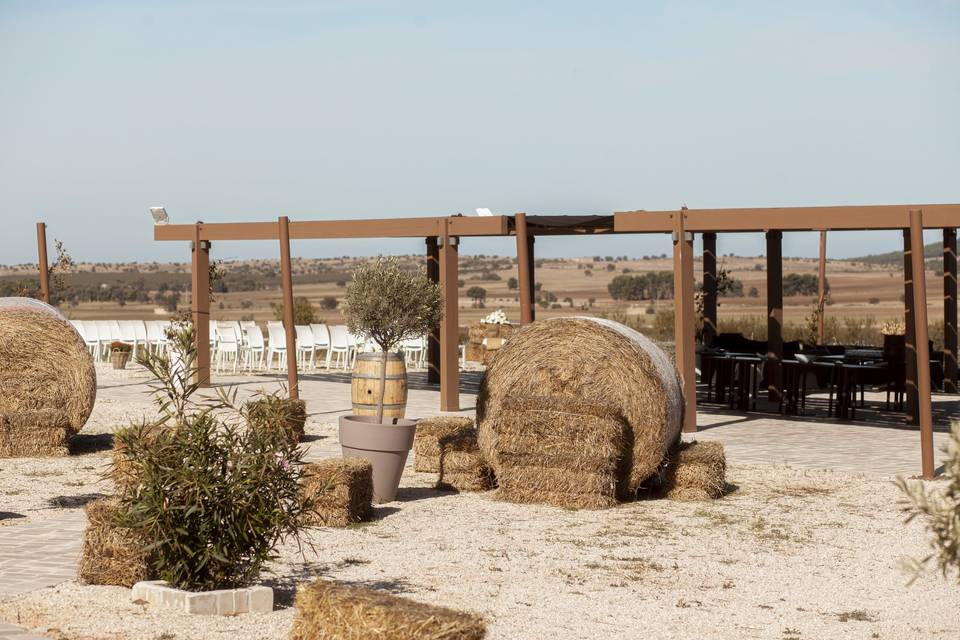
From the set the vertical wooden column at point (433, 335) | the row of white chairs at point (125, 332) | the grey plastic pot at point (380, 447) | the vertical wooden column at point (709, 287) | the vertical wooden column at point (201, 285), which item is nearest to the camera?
the grey plastic pot at point (380, 447)

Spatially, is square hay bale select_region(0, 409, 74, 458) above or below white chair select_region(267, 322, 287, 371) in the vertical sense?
below

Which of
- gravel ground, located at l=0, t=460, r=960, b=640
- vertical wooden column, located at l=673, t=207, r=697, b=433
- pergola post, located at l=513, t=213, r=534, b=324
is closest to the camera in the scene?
gravel ground, located at l=0, t=460, r=960, b=640

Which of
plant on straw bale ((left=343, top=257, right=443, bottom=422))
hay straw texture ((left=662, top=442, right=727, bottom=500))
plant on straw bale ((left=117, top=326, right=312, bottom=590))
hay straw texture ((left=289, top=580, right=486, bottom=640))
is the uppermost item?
plant on straw bale ((left=343, top=257, right=443, bottom=422))

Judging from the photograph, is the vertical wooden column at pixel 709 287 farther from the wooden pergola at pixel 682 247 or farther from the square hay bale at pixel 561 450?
→ the square hay bale at pixel 561 450

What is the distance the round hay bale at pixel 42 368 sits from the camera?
12.1 m

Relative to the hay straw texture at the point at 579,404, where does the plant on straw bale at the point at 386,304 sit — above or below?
above

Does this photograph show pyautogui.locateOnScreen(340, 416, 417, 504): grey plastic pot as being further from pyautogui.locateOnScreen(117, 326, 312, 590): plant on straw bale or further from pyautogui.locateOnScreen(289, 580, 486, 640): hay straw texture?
pyautogui.locateOnScreen(289, 580, 486, 640): hay straw texture

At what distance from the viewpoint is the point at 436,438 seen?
10711mm

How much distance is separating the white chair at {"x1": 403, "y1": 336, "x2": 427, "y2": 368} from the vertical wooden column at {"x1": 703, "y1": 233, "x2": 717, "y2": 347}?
5430 millimetres

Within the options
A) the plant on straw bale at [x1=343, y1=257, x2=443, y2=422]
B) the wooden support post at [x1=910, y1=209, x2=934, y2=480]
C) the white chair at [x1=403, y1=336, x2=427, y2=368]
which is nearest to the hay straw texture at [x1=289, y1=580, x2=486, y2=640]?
the plant on straw bale at [x1=343, y1=257, x2=443, y2=422]

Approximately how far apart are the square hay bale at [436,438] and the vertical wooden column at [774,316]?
679 cm

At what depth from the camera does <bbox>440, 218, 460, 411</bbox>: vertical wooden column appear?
15773 mm

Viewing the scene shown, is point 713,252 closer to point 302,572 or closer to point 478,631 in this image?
point 302,572

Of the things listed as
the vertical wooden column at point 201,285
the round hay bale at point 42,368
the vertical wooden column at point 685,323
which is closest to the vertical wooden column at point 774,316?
the vertical wooden column at point 685,323
